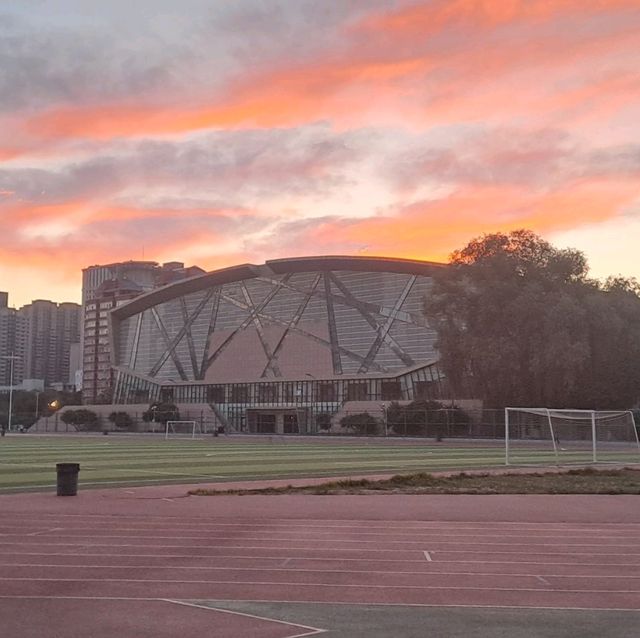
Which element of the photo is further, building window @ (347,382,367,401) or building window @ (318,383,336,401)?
building window @ (318,383,336,401)

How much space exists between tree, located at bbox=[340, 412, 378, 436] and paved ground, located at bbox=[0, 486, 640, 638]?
67.7 metres

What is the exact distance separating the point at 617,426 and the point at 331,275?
292 feet

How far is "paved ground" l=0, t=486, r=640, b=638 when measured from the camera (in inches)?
300

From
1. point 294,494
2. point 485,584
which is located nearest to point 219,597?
point 485,584

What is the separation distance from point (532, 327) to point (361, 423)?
26.2 m

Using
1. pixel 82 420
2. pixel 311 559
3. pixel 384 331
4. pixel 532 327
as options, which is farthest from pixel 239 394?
pixel 311 559

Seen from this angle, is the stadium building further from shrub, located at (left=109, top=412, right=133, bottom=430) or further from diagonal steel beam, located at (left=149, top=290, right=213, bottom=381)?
shrub, located at (left=109, top=412, right=133, bottom=430)

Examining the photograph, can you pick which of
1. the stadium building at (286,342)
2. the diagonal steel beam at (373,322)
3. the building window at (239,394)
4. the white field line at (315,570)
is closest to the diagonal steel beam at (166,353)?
the stadium building at (286,342)

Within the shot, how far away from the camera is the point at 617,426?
47281 mm

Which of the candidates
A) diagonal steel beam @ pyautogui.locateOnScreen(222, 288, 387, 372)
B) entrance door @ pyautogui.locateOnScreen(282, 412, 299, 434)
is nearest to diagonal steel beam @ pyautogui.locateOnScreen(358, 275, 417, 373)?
diagonal steel beam @ pyautogui.locateOnScreen(222, 288, 387, 372)

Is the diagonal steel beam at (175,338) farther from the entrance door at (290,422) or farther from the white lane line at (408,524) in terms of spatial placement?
the white lane line at (408,524)

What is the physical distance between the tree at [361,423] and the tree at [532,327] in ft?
41.2

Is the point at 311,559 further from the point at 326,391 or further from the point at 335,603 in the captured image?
the point at 326,391

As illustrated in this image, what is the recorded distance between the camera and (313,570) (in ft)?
34.1
